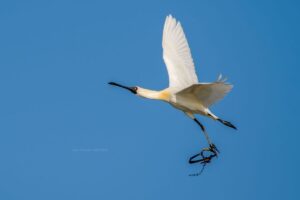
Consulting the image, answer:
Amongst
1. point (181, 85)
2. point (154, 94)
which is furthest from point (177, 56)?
point (154, 94)

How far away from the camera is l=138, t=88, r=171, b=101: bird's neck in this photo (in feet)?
50.1

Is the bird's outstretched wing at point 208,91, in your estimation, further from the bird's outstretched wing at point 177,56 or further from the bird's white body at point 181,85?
the bird's outstretched wing at point 177,56

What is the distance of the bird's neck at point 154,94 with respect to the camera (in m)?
15.3

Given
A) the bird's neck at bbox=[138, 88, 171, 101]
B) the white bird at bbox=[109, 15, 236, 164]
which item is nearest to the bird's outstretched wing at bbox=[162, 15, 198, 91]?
the white bird at bbox=[109, 15, 236, 164]

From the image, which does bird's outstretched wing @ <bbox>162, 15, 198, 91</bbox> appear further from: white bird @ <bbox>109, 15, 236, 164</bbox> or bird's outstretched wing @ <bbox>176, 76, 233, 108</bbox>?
bird's outstretched wing @ <bbox>176, 76, 233, 108</bbox>

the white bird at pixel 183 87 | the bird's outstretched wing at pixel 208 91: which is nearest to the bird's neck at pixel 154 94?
the white bird at pixel 183 87

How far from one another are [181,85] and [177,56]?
0.82m

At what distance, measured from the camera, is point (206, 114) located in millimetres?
15070

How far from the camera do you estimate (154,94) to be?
51.3 feet

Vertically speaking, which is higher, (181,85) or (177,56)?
(177,56)

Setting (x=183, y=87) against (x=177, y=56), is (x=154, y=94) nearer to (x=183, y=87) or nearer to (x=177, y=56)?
(x=183, y=87)

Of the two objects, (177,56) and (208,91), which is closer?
(208,91)

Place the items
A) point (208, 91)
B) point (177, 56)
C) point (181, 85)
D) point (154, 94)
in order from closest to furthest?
point (208, 91) < point (154, 94) < point (181, 85) < point (177, 56)

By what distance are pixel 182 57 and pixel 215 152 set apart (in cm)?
263
